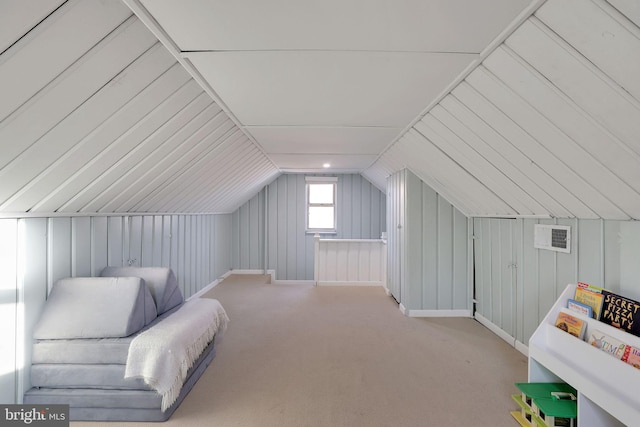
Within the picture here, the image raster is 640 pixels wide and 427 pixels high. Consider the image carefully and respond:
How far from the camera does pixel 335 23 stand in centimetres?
136

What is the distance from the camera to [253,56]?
1645 millimetres

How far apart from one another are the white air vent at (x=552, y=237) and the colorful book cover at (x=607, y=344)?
88 centimetres

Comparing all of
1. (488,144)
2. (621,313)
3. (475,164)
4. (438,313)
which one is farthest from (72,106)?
(438,313)

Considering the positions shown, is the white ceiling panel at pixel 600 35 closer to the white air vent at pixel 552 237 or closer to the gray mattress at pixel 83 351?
the white air vent at pixel 552 237

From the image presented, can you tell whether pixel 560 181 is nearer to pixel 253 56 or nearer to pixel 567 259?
pixel 567 259

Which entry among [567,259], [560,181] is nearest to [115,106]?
[560,181]

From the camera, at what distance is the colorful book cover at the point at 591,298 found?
185 cm

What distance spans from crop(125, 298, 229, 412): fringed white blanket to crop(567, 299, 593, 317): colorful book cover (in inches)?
103

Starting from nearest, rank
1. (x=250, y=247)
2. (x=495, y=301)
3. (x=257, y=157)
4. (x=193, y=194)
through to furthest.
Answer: (x=495, y=301), (x=193, y=194), (x=257, y=157), (x=250, y=247)

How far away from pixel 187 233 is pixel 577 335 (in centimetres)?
454

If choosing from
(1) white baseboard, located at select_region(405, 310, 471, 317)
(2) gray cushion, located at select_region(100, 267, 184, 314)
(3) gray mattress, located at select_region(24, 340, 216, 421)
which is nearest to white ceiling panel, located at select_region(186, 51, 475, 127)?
(2) gray cushion, located at select_region(100, 267, 184, 314)

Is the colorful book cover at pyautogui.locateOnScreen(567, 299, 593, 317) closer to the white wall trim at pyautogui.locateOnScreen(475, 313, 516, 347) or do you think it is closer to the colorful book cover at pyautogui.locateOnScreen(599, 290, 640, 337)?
the colorful book cover at pyautogui.locateOnScreen(599, 290, 640, 337)

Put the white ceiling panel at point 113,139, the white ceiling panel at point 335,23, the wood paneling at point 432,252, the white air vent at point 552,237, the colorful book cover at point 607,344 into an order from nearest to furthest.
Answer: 1. the white ceiling panel at point 335,23
2. the colorful book cover at point 607,344
3. the white ceiling panel at point 113,139
4. the white air vent at point 552,237
5. the wood paneling at point 432,252

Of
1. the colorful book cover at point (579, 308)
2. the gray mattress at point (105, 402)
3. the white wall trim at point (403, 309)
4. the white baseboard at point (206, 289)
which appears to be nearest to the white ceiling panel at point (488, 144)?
the colorful book cover at point (579, 308)
